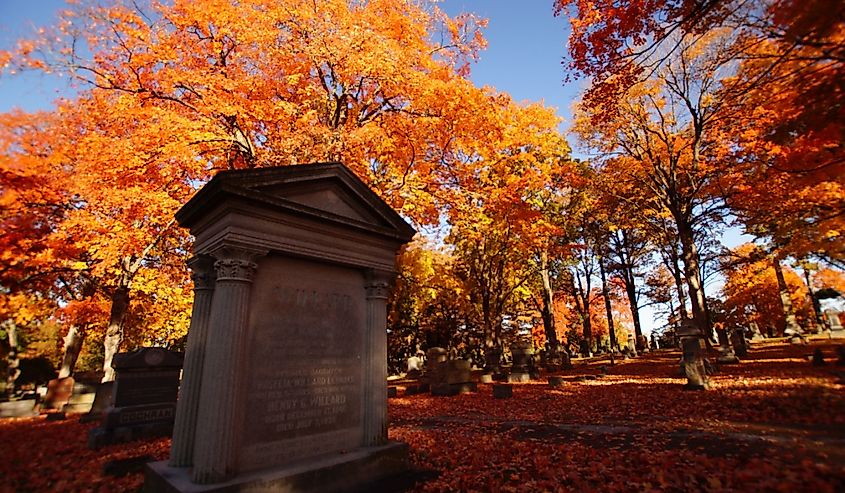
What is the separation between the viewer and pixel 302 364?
5.45m

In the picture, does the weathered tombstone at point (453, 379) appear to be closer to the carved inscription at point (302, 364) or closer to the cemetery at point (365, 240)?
the cemetery at point (365, 240)

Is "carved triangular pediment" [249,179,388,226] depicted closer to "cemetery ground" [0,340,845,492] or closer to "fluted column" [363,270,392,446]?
"fluted column" [363,270,392,446]

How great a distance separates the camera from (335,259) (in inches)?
237

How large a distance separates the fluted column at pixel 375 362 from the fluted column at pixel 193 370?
2.37 meters

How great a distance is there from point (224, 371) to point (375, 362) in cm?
234

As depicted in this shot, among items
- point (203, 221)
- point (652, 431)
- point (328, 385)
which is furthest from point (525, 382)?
point (203, 221)

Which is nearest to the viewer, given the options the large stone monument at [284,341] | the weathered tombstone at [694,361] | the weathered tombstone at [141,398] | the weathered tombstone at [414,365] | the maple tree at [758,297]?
the large stone monument at [284,341]

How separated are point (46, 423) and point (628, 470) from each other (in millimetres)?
18108

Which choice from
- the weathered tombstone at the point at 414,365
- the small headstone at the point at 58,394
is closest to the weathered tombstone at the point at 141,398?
the small headstone at the point at 58,394

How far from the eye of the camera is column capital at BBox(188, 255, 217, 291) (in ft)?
17.4

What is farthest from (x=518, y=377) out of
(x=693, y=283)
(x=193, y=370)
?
(x=193, y=370)

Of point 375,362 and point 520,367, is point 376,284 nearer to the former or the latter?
point 375,362

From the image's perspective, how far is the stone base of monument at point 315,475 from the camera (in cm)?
432

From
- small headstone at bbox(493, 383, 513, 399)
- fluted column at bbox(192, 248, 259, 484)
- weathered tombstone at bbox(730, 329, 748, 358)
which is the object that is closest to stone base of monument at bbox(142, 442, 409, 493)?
fluted column at bbox(192, 248, 259, 484)
